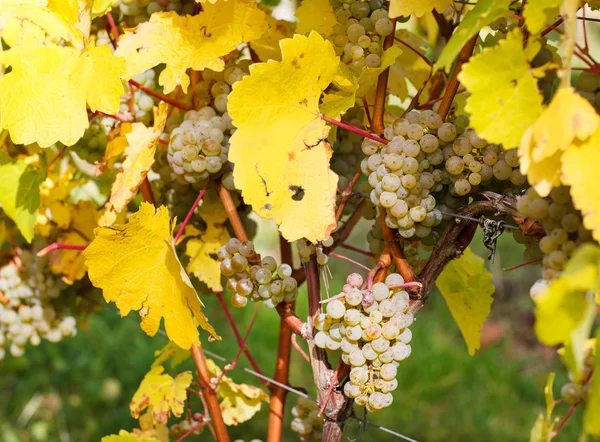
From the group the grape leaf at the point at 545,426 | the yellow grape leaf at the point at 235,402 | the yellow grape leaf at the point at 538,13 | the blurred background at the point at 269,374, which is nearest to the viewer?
the yellow grape leaf at the point at 538,13

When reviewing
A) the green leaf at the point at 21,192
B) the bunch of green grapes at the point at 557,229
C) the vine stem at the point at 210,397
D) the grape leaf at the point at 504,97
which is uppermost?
the grape leaf at the point at 504,97

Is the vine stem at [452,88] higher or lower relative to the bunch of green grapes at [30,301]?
higher

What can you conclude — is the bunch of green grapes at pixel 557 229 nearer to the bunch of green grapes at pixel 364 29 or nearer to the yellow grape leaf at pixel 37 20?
the bunch of green grapes at pixel 364 29

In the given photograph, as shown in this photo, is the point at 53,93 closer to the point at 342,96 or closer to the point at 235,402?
the point at 342,96

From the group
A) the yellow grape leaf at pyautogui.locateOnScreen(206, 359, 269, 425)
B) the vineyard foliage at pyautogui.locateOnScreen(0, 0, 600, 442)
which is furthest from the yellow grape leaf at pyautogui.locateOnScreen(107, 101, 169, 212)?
the yellow grape leaf at pyautogui.locateOnScreen(206, 359, 269, 425)

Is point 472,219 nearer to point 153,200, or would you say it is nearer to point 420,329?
point 153,200

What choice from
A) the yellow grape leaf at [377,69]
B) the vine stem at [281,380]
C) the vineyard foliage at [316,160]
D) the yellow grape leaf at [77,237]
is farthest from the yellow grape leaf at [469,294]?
the yellow grape leaf at [77,237]

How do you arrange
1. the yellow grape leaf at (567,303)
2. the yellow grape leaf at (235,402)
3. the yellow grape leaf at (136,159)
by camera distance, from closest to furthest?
the yellow grape leaf at (567,303)
the yellow grape leaf at (136,159)
the yellow grape leaf at (235,402)

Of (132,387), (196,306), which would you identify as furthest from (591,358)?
(132,387)
